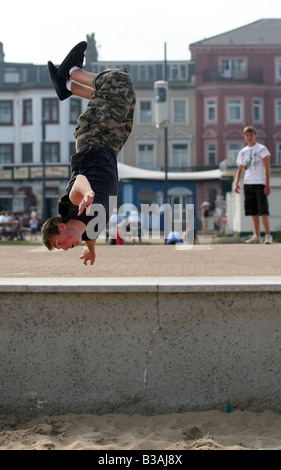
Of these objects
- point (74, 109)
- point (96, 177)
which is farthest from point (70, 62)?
point (74, 109)

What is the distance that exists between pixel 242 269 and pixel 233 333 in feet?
3.47

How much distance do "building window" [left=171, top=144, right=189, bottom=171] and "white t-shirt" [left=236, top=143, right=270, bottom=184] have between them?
1731 inches

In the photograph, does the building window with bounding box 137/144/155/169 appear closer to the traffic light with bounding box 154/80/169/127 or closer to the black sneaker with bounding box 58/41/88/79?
the traffic light with bounding box 154/80/169/127

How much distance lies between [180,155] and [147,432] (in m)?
50.9

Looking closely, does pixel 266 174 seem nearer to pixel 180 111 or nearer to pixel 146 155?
pixel 146 155

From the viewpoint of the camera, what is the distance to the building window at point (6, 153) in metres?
56.8

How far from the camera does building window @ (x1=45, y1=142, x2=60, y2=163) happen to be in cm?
5531

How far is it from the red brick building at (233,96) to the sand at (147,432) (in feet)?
160

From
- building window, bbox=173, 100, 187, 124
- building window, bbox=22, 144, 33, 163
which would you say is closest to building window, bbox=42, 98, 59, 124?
building window, bbox=22, 144, 33, 163

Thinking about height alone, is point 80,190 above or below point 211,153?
below

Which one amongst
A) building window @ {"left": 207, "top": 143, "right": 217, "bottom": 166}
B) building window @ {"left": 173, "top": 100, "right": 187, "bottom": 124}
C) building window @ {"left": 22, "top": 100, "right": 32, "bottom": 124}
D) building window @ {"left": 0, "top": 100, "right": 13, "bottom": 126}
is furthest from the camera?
building window @ {"left": 0, "top": 100, "right": 13, "bottom": 126}

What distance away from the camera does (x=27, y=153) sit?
185ft

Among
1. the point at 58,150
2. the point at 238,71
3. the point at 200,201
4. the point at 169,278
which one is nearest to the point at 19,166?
the point at 58,150

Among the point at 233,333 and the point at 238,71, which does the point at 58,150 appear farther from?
the point at 233,333
